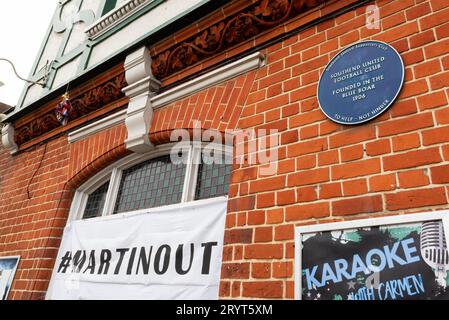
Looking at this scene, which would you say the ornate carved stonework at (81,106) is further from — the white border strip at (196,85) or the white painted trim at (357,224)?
the white painted trim at (357,224)

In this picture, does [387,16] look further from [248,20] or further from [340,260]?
[340,260]

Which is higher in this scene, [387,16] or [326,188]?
[387,16]

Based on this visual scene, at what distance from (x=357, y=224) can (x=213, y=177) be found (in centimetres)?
134

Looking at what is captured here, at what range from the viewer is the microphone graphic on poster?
131cm

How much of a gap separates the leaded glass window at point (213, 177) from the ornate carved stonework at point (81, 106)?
1.40 m

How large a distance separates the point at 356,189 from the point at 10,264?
3.82 meters

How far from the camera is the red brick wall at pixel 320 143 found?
1567 mm

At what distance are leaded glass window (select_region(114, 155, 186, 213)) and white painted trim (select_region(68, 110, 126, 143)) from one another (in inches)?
20.9

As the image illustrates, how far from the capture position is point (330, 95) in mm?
1938

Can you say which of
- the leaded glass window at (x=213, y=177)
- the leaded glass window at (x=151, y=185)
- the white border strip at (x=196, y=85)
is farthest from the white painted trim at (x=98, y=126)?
the leaded glass window at (x=213, y=177)

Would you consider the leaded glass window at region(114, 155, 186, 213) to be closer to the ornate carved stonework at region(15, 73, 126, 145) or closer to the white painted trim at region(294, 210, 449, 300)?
the ornate carved stonework at region(15, 73, 126, 145)

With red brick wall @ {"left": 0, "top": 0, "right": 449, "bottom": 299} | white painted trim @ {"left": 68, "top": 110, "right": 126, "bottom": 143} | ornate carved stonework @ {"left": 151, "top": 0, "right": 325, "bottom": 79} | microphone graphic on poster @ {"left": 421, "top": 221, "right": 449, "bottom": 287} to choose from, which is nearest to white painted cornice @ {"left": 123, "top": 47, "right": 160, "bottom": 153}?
ornate carved stonework @ {"left": 151, "top": 0, "right": 325, "bottom": 79}

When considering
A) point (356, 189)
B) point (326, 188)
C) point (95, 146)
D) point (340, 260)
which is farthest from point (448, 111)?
point (95, 146)
